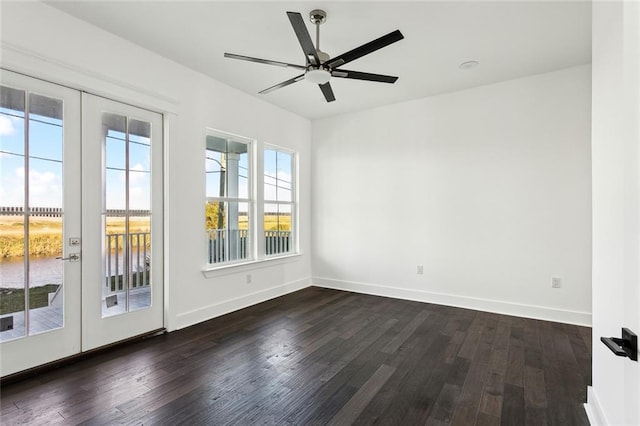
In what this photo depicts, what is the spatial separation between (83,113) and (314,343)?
3041 mm

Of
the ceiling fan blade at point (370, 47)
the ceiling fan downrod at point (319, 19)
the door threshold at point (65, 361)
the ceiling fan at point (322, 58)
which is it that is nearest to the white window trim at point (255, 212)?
the door threshold at point (65, 361)

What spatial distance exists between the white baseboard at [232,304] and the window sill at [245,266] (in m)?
0.37

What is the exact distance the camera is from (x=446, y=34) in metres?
2.94

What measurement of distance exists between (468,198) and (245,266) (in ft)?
10.6

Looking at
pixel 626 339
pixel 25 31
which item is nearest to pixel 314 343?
pixel 626 339

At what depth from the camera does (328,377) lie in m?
2.45

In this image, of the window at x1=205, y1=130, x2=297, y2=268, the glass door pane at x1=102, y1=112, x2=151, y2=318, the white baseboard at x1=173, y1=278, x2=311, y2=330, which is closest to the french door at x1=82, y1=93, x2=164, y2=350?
the glass door pane at x1=102, y1=112, x2=151, y2=318

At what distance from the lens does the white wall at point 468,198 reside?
145 inches

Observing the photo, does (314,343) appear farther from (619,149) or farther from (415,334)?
(619,149)

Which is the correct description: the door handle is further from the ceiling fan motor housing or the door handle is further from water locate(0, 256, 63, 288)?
the ceiling fan motor housing

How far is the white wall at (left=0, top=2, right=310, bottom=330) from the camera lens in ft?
8.25

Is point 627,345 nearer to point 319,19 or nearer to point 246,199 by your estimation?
point 319,19

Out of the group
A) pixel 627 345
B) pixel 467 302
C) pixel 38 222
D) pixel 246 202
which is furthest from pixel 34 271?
pixel 467 302

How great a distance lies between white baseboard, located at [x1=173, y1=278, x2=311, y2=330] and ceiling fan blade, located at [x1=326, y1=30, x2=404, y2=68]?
3094 mm
